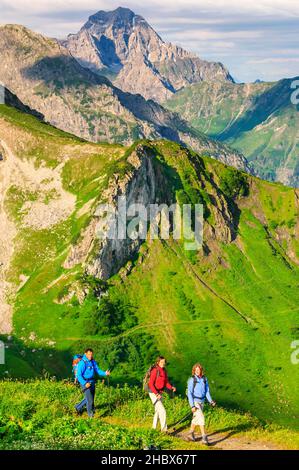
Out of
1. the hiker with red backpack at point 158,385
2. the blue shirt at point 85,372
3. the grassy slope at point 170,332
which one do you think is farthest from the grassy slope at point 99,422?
the grassy slope at point 170,332

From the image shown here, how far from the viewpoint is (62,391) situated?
159 feet

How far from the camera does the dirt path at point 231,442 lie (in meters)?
39.4

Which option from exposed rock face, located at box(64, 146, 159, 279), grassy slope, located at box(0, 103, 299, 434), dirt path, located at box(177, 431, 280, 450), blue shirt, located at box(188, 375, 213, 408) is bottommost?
grassy slope, located at box(0, 103, 299, 434)

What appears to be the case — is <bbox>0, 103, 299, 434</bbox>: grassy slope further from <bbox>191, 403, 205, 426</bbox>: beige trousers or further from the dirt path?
<bbox>191, 403, 205, 426</bbox>: beige trousers

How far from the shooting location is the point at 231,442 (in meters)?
40.8

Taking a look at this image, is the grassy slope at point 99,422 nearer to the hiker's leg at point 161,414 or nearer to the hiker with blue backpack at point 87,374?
the hiker's leg at point 161,414

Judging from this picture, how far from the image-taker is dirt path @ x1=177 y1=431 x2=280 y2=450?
129 feet

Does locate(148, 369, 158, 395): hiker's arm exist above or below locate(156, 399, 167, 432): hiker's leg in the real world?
above

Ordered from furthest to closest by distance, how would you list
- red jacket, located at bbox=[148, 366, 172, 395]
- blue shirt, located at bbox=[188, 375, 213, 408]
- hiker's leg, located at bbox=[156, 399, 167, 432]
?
hiker's leg, located at bbox=[156, 399, 167, 432]
red jacket, located at bbox=[148, 366, 172, 395]
blue shirt, located at bbox=[188, 375, 213, 408]

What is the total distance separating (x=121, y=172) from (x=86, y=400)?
520 feet

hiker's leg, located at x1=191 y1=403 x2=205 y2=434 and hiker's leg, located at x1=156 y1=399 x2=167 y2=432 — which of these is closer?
hiker's leg, located at x1=191 y1=403 x2=205 y2=434

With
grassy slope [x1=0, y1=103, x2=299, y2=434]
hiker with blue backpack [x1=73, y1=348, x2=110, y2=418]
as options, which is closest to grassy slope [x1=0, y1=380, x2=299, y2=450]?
hiker with blue backpack [x1=73, y1=348, x2=110, y2=418]
